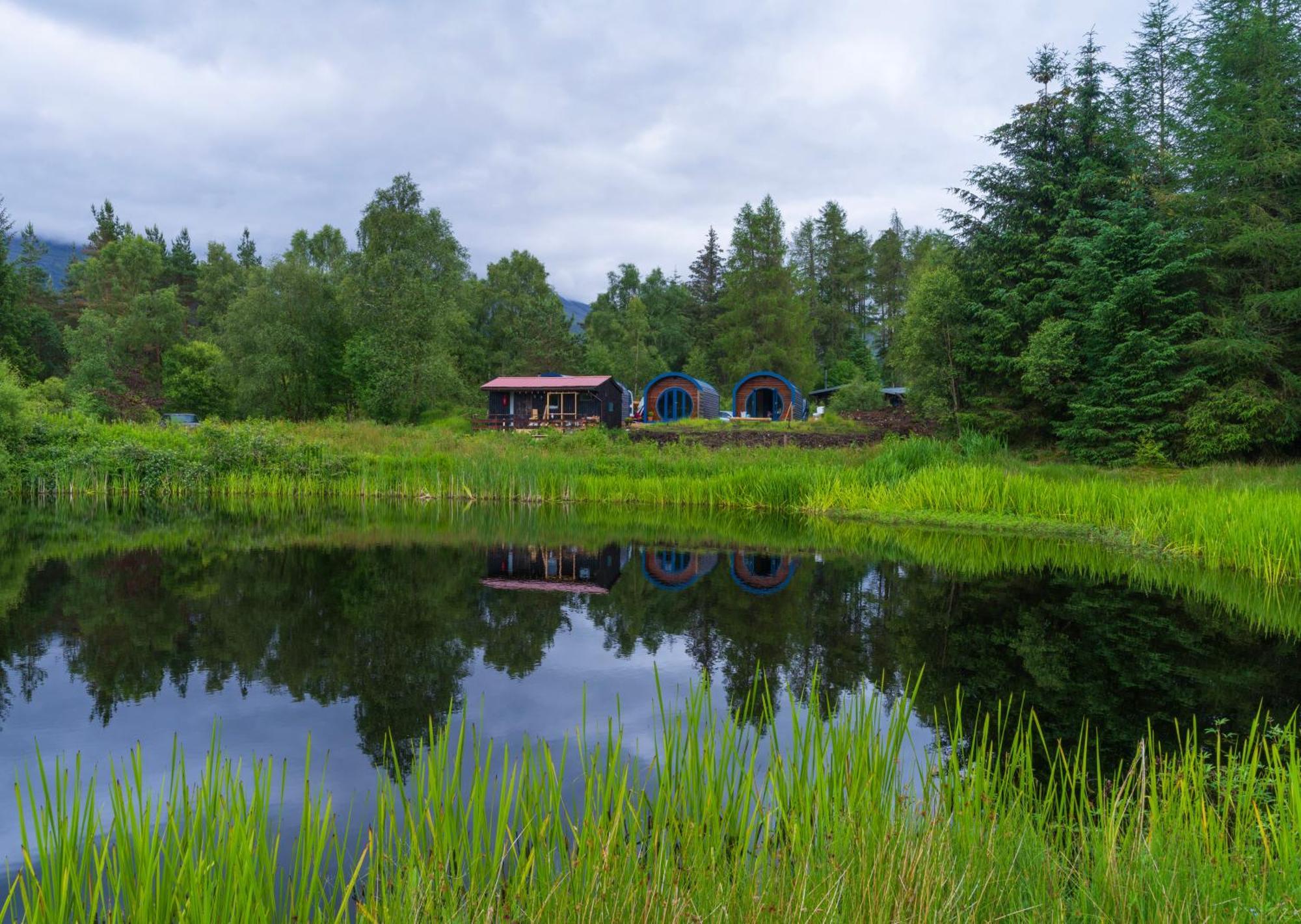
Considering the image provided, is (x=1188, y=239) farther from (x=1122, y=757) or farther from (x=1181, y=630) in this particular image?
(x=1122, y=757)

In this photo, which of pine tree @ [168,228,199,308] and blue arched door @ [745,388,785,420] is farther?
pine tree @ [168,228,199,308]

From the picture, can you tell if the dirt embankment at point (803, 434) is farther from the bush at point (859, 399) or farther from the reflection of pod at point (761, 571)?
the reflection of pod at point (761, 571)

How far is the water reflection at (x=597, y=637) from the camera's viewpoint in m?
5.79

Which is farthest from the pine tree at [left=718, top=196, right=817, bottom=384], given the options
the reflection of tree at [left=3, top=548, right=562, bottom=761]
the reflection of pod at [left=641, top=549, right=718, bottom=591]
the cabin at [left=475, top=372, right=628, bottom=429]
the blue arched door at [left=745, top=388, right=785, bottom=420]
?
the reflection of tree at [left=3, top=548, right=562, bottom=761]

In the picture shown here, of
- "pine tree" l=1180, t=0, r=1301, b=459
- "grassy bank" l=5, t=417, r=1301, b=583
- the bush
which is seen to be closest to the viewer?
"grassy bank" l=5, t=417, r=1301, b=583

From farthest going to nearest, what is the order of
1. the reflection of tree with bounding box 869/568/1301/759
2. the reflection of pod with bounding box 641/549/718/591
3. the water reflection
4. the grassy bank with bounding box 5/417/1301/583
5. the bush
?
the bush, the grassy bank with bounding box 5/417/1301/583, the reflection of pod with bounding box 641/549/718/591, the water reflection, the reflection of tree with bounding box 869/568/1301/759

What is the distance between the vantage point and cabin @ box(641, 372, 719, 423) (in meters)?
38.9

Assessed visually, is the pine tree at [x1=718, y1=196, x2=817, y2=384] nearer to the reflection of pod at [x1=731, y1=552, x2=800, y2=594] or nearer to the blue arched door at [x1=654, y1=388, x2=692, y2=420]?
the blue arched door at [x1=654, y1=388, x2=692, y2=420]

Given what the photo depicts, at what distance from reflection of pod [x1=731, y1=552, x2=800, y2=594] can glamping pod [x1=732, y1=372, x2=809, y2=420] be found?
26.4m

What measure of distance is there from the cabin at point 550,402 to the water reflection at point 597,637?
23.1m

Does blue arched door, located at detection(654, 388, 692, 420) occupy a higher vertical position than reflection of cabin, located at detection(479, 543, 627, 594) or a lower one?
higher

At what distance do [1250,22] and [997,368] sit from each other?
35.2 ft

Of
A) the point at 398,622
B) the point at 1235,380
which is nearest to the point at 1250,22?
the point at 1235,380

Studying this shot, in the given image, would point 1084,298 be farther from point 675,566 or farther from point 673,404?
point 673,404
